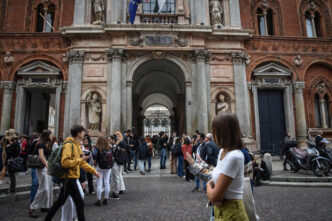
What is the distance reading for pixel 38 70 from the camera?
1439cm

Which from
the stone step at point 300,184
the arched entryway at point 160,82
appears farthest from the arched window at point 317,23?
the stone step at point 300,184

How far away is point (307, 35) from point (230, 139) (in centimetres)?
1921

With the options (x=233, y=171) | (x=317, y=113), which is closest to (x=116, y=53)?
(x=233, y=171)

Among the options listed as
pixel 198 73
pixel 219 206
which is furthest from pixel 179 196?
pixel 198 73

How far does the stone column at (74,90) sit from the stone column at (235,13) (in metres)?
10.0

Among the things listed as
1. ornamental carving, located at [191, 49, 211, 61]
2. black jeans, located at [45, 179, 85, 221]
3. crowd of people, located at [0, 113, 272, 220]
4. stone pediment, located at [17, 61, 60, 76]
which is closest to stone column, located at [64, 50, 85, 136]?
stone pediment, located at [17, 61, 60, 76]

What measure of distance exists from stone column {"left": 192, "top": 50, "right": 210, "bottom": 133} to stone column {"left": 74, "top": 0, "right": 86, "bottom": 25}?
752 centimetres

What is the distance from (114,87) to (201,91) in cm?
523

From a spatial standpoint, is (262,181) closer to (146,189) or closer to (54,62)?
(146,189)

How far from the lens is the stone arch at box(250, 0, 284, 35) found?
16.8 meters

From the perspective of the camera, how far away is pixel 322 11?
58.3 feet

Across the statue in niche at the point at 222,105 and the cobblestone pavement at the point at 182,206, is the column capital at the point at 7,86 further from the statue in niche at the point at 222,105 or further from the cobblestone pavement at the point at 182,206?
the statue in niche at the point at 222,105

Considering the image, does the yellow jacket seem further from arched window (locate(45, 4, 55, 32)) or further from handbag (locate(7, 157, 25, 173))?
arched window (locate(45, 4, 55, 32))

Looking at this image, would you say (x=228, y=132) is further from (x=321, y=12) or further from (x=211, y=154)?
(x=321, y=12)
